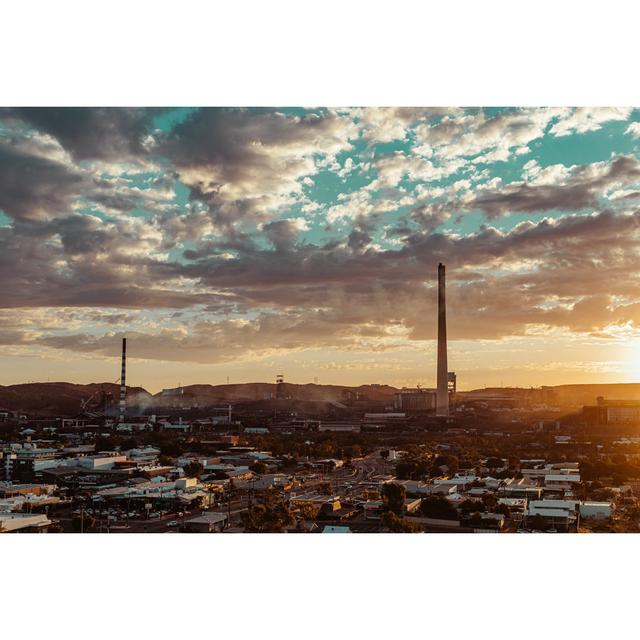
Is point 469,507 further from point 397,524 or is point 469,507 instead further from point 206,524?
point 206,524

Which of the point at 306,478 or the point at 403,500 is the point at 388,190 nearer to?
the point at 403,500

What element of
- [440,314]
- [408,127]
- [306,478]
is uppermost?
[408,127]

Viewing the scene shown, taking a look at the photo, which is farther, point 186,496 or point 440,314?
point 440,314

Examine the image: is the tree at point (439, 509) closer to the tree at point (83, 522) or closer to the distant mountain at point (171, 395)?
the tree at point (83, 522)

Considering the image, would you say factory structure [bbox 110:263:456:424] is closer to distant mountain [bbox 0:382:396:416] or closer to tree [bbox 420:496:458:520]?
distant mountain [bbox 0:382:396:416]

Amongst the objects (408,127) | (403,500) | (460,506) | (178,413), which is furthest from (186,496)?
(178,413)

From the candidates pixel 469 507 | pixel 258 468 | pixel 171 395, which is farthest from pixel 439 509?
pixel 171 395

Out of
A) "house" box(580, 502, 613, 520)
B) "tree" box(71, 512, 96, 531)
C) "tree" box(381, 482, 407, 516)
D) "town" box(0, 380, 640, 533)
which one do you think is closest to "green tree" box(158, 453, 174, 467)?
"town" box(0, 380, 640, 533)
